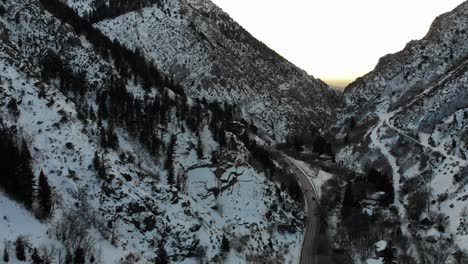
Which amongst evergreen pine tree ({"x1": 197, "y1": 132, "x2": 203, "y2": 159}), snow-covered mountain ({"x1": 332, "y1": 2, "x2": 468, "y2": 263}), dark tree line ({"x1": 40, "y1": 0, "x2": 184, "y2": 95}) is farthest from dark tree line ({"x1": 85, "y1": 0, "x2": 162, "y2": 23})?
evergreen pine tree ({"x1": 197, "y1": 132, "x2": 203, "y2": 159})

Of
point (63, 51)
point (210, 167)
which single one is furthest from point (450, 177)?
point (63, 51)

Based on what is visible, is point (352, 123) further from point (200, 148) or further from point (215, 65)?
point (200, 148)

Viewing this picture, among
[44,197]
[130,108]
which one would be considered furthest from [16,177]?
[130,108]

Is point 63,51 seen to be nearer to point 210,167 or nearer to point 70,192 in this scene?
point 210,167

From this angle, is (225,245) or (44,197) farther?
(225,245)

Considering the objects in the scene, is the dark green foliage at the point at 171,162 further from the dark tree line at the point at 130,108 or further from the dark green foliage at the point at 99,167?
the dark green foliage at the point at 99,167

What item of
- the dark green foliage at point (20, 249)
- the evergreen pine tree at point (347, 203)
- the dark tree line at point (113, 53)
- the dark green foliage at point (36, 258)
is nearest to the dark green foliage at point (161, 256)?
the dark green foliage at point (36, 258)
